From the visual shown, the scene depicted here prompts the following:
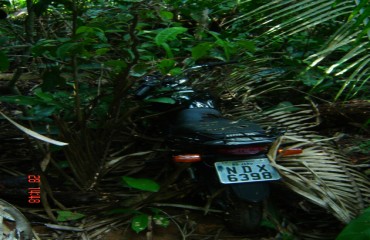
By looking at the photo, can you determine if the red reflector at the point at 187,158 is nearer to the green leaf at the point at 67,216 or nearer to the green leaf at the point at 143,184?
the green leaf at the point at 143,184

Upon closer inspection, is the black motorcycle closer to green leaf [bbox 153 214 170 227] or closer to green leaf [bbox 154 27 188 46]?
green leaf [bbox 153 214 170 227]

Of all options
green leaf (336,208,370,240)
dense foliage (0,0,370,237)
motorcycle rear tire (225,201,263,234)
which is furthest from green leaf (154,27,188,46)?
green leaf (336,208,370,240)

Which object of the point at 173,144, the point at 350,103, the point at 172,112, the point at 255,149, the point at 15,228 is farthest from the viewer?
the point at 350,103

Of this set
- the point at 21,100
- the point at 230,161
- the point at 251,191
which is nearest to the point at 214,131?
the point at 230,161

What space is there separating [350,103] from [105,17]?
207cm

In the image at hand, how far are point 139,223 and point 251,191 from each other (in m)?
0.67

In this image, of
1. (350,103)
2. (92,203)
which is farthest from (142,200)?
(350,103)

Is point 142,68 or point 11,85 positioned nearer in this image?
point 142,68

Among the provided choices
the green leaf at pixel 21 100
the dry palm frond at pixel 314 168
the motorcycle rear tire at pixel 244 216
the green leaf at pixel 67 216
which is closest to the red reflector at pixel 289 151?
the dry palm frond at pixel 314 168

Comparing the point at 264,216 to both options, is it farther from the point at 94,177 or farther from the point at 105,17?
the point at 105,17

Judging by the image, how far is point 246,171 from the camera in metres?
2.65

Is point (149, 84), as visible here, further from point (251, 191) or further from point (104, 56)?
point (251, 191)

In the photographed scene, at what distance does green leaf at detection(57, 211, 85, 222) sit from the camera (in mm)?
2797

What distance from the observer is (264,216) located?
2893 mm
